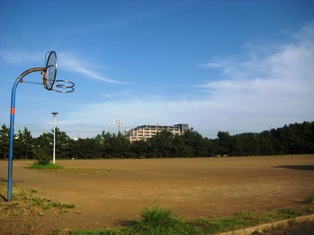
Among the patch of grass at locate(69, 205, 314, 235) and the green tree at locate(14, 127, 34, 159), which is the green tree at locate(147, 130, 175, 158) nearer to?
the green tree at locate(14, 127, 34, 159)

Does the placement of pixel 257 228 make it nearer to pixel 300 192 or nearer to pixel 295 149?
pixel 300 192

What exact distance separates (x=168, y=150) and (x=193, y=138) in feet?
17.3

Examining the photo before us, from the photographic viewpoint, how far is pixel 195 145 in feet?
194

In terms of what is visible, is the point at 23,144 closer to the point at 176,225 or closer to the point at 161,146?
the point at 161,146

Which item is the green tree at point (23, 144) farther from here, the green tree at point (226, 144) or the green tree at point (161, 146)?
the green tree at point (226, 144)

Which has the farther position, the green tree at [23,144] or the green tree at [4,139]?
the green tree at [23,144]

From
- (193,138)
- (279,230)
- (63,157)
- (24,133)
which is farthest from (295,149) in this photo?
(279,230)

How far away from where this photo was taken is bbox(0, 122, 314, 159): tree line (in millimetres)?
54938

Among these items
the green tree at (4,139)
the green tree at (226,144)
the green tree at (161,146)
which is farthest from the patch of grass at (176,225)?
the green tree at (226,144)

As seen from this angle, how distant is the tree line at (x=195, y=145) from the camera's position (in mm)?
54938

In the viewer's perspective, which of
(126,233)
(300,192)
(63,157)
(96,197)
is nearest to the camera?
(126,233)

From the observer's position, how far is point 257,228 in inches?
225

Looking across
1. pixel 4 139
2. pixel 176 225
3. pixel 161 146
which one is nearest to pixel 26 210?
pixel 176 225

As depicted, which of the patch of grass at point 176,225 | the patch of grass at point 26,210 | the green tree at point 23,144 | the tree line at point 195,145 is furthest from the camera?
the tree line at point 195,145
